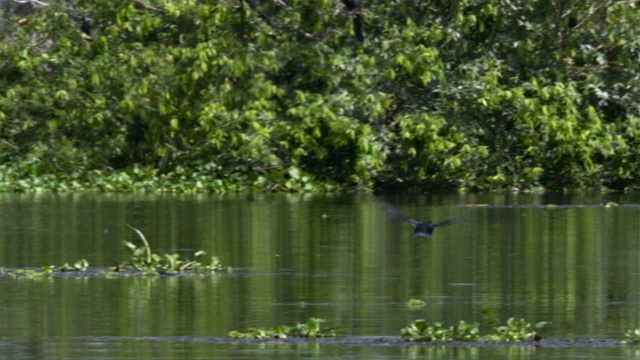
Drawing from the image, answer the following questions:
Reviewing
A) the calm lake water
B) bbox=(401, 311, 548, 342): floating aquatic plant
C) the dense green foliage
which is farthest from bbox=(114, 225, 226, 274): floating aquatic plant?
the dense green foliage

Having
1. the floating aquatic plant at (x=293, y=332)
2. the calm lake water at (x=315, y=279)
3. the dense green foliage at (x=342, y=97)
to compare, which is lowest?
the floating aquatic plant at (x=293, y=332)

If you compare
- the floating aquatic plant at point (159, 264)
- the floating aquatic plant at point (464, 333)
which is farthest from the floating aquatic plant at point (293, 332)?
the floating aquatic plant at point (159, 264)

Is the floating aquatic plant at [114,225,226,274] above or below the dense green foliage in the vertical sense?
below

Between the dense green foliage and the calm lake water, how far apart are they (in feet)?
12.3

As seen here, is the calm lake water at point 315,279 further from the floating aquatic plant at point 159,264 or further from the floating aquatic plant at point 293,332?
the floating aquatic plant at point 159,264

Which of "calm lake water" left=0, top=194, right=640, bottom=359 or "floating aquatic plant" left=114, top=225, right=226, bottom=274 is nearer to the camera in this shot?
"calm lake water" left=0, top=194, right=640, bottom=359

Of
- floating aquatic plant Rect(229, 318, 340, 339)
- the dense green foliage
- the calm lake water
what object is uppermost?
the dense green foliage

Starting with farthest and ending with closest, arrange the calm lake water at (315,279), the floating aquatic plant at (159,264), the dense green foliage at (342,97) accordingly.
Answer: the dense green foliage at (342,97), the floating aquatic plant at (159,264), the calm lake water at (315,279)

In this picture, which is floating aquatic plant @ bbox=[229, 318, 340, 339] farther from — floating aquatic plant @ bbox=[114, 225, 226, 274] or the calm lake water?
floating aquatic plant @ bbox=[114, 225, 226, 274]

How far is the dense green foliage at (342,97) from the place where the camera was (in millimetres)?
24406

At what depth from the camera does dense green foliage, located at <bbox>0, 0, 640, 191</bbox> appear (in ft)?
80.1

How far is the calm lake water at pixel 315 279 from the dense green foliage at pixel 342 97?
12.3ft

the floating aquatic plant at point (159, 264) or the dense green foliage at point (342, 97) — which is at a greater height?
the dense green foliage at point (342, 97)

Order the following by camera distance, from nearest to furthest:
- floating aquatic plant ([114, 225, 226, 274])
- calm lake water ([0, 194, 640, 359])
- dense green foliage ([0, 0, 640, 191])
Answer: calm lake water ([0, 194, 640, 359]) → floating aquatic plant ([114, 225, 226, 274]) → dense green foliage ([0, 0, 640, 191])
